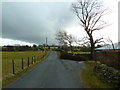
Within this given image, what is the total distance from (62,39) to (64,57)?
104 ft

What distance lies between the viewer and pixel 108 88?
28.4ft

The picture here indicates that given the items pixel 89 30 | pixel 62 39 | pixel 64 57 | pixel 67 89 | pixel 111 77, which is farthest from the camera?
pixel 62 39

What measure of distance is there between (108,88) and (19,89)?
188 inches

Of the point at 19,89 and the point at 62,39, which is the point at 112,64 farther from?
the point at 62,39

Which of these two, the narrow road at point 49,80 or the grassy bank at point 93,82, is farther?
the narrow road at point 49,80

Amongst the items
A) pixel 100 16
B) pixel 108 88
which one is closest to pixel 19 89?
pixel 108 88

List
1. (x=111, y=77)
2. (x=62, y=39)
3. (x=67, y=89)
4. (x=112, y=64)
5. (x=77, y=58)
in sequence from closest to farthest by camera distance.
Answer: (x=67, y=89)
(x=111, y=77)
(x=112, y=64)
(x=77, y=58)
(x=62, y=39)

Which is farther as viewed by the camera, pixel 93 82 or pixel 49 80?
pixel 49 80

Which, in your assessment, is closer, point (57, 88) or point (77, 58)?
point (57, 88)

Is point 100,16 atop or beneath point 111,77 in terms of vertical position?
atop

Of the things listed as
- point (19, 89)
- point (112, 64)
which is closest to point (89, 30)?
point (112, 64)

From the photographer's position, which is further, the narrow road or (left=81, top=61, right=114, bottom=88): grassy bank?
the narrow road

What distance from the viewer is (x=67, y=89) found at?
334 inches

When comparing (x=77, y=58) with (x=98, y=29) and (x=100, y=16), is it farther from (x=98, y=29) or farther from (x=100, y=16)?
(x=100, y=16)
